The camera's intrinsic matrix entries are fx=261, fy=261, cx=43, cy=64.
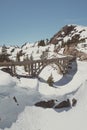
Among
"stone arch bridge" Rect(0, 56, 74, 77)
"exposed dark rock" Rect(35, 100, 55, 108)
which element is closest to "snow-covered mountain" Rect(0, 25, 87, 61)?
"stone arch bridge" Rect(0, 56, 74, 77)

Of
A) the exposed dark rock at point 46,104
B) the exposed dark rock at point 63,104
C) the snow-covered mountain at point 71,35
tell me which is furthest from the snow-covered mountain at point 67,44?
the exposed dark rock at point 46,104

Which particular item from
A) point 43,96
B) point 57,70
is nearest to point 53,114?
point 43,96

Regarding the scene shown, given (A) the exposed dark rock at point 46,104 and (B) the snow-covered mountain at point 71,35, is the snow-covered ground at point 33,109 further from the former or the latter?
(B) the snow-covered mountain at point 71,35

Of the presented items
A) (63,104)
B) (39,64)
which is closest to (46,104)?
(63,104)

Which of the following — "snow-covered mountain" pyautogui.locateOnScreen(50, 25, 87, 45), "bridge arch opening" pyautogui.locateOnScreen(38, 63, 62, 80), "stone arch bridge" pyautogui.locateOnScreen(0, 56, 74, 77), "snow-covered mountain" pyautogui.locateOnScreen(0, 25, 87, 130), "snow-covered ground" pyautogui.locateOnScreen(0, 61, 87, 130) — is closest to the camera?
"snow-covered ground" pyautogui.locateOnScreen(0, 61, 87, 130)

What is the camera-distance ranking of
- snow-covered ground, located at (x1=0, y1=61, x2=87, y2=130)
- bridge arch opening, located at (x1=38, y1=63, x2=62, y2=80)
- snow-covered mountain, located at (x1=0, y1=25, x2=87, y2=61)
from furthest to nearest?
snow-covered mountain, located at (x1=0, y1=25, x2=87, y2=61)
bridge arch opening, located at (x1=38, y1=63, x2=62, y2=80)
snow-covered ground, located at (x1=0, y1=61, x2=87, y2=130)

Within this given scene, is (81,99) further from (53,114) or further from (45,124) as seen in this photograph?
(45,124)

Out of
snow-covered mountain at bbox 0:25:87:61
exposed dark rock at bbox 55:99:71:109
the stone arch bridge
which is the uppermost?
snow-covered mountain at bbox 0:25:87:61

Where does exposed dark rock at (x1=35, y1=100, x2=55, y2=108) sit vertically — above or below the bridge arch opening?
below

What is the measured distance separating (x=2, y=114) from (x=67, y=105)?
33.9 feet

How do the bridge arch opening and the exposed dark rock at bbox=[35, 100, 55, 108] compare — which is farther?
the bridge arch opening

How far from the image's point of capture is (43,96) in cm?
4028

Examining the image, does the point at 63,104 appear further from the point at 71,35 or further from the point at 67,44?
the point at 71,35

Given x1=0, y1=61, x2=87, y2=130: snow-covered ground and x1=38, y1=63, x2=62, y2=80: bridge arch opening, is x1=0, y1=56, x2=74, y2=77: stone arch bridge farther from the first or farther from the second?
x1=0, y1=61, x2=87, y2=130: snow-covered ground
